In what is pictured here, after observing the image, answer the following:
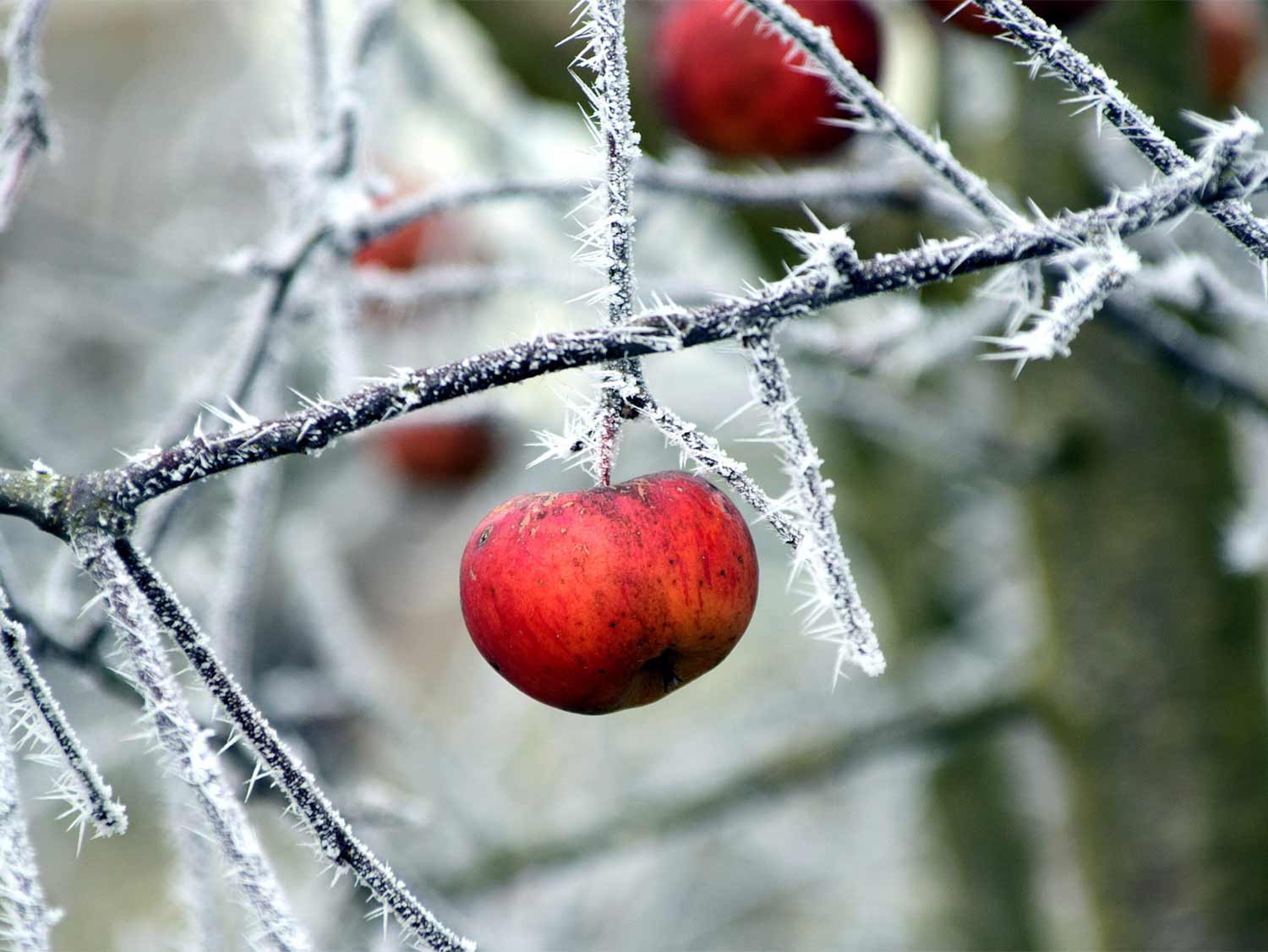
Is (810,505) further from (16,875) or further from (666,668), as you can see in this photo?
(16,875)

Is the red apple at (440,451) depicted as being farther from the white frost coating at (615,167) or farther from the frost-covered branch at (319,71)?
the white frost coating at (615,167)

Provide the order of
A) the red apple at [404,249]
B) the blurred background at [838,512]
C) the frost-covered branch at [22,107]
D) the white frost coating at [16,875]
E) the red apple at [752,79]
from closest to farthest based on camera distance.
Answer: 1. the white frost coating at [16,875]
2. the frost-covered branch at [22,107]
3. the red apple at [752,79]
4. the blurred background at [838,512]
5. the red apple at [404,249]

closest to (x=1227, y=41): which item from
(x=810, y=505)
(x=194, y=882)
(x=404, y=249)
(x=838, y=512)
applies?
(x=838, y=512)

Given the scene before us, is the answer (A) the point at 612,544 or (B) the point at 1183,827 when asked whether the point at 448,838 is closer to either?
(B) the point at 1183,827

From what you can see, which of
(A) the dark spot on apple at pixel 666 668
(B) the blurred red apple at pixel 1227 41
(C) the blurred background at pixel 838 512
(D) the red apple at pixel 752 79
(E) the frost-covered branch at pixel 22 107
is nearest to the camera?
(A) the dark spot on apple at pixel 666 668

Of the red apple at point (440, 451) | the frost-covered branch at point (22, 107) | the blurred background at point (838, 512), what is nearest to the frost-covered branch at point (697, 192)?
the blurred background at point (838, 512)

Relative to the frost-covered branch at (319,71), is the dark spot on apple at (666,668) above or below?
below

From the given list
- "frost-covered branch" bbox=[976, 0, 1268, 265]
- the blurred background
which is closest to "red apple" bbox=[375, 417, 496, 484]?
the blurred background
